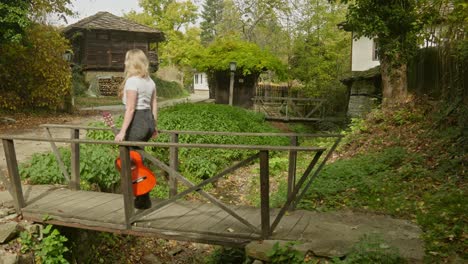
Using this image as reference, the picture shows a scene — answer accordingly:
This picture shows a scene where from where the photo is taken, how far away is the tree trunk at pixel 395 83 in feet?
40.1

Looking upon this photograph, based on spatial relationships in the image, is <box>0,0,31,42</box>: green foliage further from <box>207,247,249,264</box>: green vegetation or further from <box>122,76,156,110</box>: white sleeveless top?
<box>207,247,249,264</box>: green vegetation

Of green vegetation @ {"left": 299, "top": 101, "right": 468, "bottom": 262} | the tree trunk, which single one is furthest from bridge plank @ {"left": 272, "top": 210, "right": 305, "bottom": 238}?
the tree trunk

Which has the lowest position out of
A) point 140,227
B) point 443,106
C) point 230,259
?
point 230,259

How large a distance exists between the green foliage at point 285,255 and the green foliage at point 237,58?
18744 millimetres

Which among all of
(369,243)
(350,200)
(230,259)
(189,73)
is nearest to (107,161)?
(230,259)

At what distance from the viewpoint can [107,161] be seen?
761cm

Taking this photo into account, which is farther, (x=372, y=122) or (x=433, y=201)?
(x=372, y=122)

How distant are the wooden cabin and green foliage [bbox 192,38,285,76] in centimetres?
1042

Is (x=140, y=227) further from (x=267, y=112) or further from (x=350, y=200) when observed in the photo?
(x=267, y=112)

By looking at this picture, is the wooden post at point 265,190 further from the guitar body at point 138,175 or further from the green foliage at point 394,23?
the green foliage at point 394,23

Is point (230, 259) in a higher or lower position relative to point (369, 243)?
lower

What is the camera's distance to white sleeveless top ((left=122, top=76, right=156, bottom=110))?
14.9 feet

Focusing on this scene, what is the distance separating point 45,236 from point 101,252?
1.19 m

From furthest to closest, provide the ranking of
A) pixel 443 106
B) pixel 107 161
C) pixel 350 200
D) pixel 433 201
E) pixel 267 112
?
1. pixel 267 112
2. pixel 443 106
3. pixel 107 161
4. pixel 350 200
5. pixel 433 201
